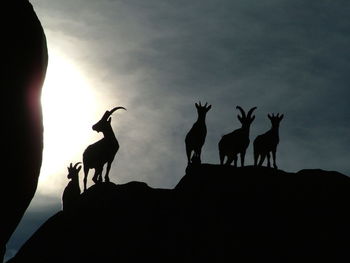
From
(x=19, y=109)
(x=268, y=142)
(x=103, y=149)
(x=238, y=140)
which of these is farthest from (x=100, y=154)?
(x=19, y=109)

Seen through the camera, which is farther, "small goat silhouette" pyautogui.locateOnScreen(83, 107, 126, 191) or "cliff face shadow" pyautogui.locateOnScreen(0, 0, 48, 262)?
"small goat silhouette" pyautogui.locateOnScreen(83, 107, 126, 191)

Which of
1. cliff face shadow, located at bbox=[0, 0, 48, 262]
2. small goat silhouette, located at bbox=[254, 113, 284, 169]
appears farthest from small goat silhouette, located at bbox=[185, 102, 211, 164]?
cliff face shadow, located at bbox=[0, 0, 48, 262]

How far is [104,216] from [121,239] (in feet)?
4.22

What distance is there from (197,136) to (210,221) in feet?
13.3

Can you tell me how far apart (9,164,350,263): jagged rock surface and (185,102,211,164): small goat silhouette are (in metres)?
1.48

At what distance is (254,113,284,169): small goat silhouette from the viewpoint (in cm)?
2269

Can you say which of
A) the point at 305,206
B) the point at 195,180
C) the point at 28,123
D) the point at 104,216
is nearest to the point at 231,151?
the point at 195,180

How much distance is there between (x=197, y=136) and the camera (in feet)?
71.9

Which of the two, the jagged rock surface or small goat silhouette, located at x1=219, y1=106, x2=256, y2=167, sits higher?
small goat silhouette, located at x1=219, y1=106, x2=256, y2=167

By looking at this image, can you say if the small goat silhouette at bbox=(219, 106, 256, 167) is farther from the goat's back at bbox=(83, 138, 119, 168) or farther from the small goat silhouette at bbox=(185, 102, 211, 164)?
the goat's back at bbox=(83, 138, 119, 168)

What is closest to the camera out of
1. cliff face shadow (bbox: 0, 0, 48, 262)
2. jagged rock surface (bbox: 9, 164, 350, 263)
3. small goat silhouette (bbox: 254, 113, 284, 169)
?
cliff face shadow (bbox: 0, 0, 48, 262)

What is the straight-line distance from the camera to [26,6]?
1001 centimetres

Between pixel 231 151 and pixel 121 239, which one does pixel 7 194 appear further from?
pixel 231 151

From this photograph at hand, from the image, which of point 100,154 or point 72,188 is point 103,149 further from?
point 72,188
